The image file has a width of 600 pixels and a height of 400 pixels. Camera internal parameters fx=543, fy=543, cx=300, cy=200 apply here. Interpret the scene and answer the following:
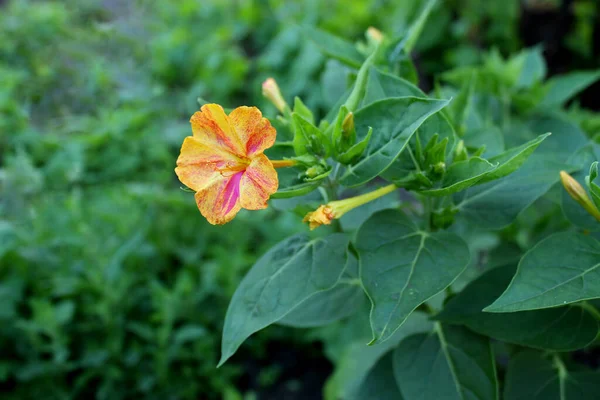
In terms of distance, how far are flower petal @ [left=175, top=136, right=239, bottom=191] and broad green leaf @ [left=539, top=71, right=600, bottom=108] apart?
3.69 feet

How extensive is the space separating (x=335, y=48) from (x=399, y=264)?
1.84 ft

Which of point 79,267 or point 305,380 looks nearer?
point 79,267

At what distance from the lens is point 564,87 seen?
64.3 inches

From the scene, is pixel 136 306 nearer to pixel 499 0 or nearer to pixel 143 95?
pixel 143 95

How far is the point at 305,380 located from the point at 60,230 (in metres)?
1.20

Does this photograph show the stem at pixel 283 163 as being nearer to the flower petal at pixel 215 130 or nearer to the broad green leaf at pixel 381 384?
the flower petal at pixel 215 130

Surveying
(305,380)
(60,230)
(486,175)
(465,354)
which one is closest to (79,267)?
(60,230)

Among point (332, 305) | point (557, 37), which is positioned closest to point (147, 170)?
point (332, 305)

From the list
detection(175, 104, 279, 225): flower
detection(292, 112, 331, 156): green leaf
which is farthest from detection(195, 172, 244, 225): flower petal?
detection(292, 112, 331, 156): green leaf

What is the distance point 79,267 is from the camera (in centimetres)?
209

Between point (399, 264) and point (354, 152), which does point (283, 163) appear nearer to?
point (354, 152)

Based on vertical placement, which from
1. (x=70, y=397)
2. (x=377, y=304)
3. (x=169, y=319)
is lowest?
(x=70, y=397)

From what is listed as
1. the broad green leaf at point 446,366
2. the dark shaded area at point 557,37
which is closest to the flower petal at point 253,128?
the broad green leaf at point 446,366

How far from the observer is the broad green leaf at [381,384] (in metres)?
1.10
